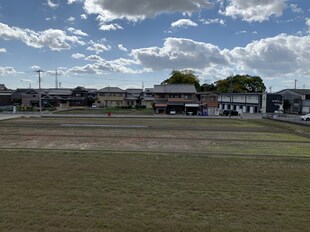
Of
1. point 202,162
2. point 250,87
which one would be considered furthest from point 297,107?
point 202,162

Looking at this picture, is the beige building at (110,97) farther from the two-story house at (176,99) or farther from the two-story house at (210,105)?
the two-story house at (210,105)

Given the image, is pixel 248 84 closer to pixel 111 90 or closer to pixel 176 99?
pixel 176 99

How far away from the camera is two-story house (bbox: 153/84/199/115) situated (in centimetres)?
5600

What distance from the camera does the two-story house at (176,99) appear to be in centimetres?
5600

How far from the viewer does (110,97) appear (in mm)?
83688

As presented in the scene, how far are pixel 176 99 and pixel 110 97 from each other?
32.3 m

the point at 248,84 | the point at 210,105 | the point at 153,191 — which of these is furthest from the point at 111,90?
the point at 153,191

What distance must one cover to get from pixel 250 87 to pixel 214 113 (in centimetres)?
4099

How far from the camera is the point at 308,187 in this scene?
29.6 feet

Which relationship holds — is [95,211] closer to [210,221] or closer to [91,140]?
[210,221]

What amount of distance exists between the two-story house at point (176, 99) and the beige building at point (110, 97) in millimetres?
27013

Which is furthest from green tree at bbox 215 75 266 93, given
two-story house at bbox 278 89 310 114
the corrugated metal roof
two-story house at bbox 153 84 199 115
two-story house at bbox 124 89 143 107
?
two-story house at bbox 153 84 199 115

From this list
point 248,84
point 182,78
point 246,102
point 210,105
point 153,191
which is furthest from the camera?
point 248,84

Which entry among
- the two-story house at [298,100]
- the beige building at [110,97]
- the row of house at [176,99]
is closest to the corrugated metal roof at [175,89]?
the row of house at [176,99]
